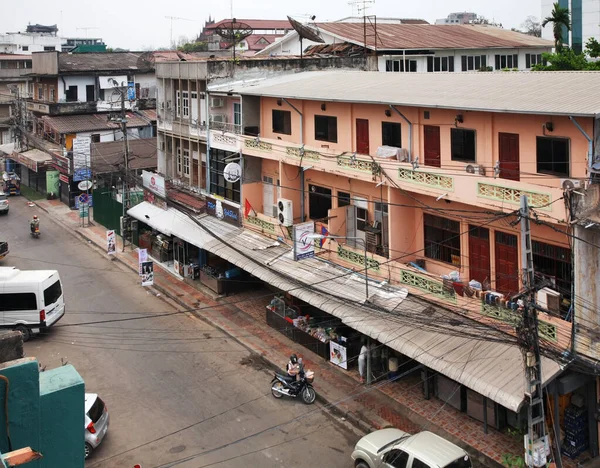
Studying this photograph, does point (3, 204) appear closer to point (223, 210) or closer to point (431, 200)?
point (223, 210)

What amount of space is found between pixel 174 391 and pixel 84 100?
121 feet

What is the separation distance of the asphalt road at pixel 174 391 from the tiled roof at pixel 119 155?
619 inches

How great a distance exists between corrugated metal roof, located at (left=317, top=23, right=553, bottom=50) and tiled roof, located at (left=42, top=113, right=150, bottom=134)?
1737 cm

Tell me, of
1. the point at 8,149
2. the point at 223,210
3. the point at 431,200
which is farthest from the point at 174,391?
the point at 8,149

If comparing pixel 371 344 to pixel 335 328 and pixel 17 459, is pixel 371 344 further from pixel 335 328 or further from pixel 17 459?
pixel 17 459

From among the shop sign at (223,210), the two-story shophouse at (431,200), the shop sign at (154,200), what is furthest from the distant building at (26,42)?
the two-story shophouse at (431,200)

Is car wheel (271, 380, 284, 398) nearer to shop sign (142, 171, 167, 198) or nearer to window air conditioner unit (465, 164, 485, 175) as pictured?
window air conditioner unit (465, 164, 485, 175)

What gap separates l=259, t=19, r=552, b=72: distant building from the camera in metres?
38.8

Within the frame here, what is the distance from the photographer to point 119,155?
46.9m

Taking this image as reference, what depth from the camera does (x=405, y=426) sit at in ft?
59.6

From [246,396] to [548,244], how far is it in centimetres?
1005

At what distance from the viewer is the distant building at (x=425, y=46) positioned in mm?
38781

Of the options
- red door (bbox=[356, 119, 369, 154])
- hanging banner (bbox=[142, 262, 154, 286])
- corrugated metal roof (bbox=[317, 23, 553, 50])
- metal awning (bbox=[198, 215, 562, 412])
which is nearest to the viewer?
metal awning (bbox=[198, 215, 562, 412])

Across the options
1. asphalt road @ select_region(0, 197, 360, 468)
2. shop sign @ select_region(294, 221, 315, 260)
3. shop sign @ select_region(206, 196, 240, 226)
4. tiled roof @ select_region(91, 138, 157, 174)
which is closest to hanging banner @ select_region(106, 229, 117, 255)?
asphalt road @ select_region(0, 197, 360, 468)
